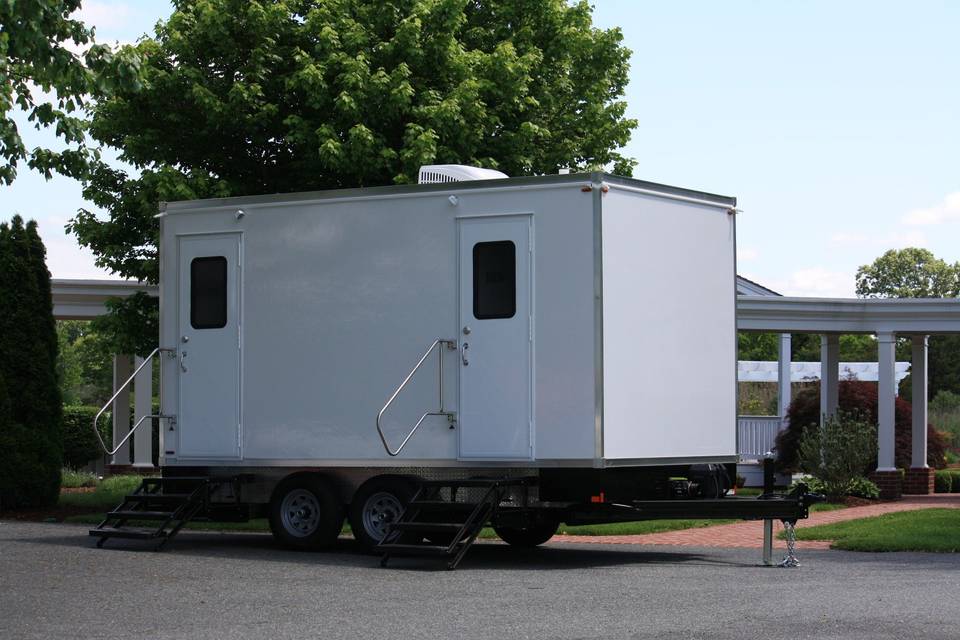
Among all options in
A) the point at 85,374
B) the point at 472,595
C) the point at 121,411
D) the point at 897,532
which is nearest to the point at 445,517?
the point at 472,595

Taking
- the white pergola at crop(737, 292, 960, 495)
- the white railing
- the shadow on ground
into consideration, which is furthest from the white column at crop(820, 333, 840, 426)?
the shadow on ground

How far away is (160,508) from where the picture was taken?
1384 centimetres

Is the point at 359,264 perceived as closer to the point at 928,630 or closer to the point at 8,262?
the point at 928,630

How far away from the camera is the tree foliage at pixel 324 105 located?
16672 mm

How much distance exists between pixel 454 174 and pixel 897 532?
6.25 m

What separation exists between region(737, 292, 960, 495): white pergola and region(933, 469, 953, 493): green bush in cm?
152

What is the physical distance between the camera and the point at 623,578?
36.3ft

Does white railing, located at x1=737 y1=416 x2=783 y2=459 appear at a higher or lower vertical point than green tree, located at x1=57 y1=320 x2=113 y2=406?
lower

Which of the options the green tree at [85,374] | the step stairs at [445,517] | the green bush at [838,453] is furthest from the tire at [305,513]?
the green tree at [85,374]

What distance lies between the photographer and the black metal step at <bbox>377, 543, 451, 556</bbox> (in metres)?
11.5

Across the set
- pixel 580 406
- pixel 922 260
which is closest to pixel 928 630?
pixel 580 406

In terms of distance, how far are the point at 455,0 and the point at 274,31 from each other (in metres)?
2.33

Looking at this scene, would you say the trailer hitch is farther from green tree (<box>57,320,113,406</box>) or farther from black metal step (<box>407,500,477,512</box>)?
green tree (<box>57,320,113,406</box>)

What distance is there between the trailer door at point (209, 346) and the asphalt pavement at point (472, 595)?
1.12 m
